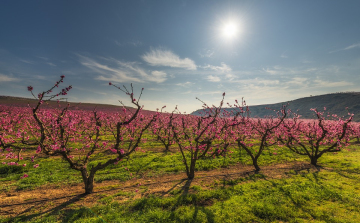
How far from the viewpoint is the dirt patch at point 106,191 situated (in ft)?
28.6

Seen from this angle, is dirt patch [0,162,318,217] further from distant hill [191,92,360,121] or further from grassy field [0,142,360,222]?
distant hill [191,92,360,121]

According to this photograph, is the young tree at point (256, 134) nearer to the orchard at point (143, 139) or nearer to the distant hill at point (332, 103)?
the orchard at point (143, 139)

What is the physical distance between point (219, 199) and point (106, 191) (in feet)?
25.4

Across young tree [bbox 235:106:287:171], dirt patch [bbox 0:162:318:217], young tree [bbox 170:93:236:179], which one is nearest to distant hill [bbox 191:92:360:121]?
young tree [bbox 235:106:287:171]

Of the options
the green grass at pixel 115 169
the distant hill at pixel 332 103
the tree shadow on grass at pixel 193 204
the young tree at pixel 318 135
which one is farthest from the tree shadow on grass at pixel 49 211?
the distant hill at pixel 332 103

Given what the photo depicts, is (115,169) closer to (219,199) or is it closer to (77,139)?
(77,139)

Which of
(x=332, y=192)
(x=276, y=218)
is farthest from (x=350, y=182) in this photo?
(x=276, y=218)

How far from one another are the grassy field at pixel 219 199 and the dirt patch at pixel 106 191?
215 millimetres

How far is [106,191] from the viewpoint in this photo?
1060 cm

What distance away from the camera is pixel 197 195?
9688 millimetres

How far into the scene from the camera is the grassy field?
7664 mm

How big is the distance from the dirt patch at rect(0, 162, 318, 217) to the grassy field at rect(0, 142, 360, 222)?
215 mm

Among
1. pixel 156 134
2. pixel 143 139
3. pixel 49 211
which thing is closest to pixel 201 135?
pixel 156 134

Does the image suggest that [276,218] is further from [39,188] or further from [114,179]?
[39,188]
